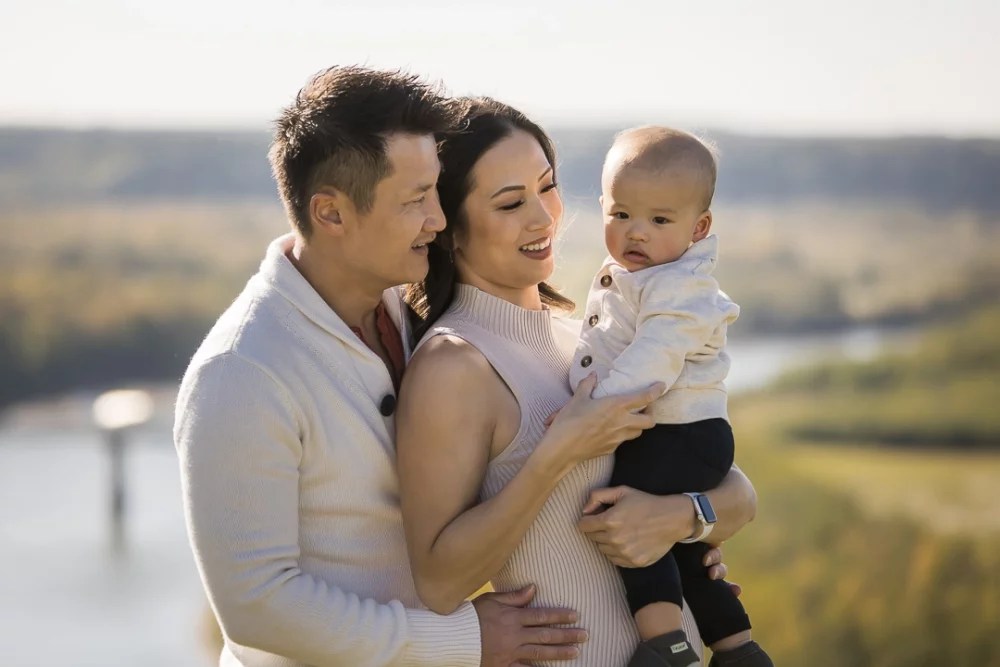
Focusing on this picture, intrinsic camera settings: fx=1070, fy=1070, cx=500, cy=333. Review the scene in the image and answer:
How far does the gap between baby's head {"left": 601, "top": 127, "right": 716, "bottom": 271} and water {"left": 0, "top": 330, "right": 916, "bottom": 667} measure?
7163 mm

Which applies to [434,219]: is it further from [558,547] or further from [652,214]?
[558,547]

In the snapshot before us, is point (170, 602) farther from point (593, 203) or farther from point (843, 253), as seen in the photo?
point (593, 203)

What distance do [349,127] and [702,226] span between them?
0.73 m

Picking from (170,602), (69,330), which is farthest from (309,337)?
(69,330)

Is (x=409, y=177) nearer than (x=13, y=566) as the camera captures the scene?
Yes

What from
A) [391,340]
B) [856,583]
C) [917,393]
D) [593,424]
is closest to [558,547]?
[593,424]

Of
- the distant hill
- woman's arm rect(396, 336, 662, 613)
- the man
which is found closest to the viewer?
the man

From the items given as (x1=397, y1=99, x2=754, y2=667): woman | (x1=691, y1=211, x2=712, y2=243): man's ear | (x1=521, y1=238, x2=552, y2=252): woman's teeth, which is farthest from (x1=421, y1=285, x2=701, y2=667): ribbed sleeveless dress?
(x1=691, y1=211, x2=712, y2=243): man's ear

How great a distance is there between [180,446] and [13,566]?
27.9 feet

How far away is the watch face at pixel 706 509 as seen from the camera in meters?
2.08

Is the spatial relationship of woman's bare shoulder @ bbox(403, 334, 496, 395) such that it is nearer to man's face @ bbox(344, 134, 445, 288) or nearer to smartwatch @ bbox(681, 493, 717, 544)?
man's face @ bbox(344, 134, 445, 288)

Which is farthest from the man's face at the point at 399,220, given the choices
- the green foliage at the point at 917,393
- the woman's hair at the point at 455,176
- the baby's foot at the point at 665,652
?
the green foliage at the point at 917,393

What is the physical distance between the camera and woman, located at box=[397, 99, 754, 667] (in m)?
1.94

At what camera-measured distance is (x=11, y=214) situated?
10.8 metres
